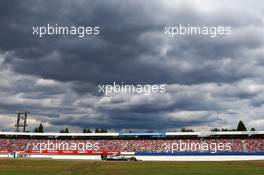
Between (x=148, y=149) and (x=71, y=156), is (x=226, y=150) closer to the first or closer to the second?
(x=148, y=149)

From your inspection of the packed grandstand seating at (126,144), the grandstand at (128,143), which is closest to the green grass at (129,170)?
the grandstand at (128,143)

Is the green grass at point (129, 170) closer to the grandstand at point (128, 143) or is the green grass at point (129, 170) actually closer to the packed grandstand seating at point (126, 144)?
the grandstand at point (128, 143)

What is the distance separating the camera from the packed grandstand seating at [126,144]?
110625 millimetres

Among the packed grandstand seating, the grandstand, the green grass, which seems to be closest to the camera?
the green grass

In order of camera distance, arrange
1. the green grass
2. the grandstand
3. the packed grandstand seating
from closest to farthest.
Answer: the green grass
the grandstand
the packed grandstand seating

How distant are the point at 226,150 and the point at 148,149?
74.5 feet

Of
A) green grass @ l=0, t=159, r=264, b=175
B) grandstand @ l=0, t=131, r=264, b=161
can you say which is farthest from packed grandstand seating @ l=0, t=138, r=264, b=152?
green grass @ l=0, t=159, r=264, b=175

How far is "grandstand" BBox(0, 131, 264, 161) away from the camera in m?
Result: 108

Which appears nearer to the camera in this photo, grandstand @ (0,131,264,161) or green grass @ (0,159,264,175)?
green grass @ (0,159,264,175)

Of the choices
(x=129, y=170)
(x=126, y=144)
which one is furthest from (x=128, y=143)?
(x=129, y=170)

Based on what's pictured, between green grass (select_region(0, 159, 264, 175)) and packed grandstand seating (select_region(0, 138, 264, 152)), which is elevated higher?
packed grandstand seating (select_region(0, 138, 264, 152))

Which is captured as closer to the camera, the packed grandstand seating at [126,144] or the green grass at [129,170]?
the green grass at [129,170]

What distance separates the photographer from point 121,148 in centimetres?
11488

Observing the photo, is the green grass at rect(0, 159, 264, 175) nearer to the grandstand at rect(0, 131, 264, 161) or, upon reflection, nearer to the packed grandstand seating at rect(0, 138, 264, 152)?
the grandstand at rect(0, 131, 264, 161)
